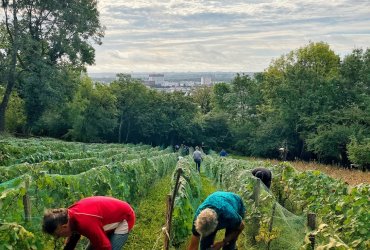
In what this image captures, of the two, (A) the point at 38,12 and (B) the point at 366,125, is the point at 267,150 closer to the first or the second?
(B) the point at 366,125

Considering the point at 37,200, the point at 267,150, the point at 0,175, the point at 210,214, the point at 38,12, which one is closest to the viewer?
the point at 210,214

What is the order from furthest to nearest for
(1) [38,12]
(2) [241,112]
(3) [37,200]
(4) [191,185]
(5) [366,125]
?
(2) [241,112]
(5) [366,125]
(1) [38,12]
(4) [191,185]
(3) [37,200]

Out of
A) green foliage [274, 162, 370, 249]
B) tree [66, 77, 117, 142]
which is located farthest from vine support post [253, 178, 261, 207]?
tree [66, 77, 117, 142]

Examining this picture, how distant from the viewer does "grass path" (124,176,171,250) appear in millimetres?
8484

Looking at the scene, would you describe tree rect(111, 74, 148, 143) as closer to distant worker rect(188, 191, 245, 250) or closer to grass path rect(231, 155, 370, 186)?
grass path rect(231, 155, 370, 186)

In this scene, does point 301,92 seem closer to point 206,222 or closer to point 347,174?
point 347,174

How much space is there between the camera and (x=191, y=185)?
10.8 m

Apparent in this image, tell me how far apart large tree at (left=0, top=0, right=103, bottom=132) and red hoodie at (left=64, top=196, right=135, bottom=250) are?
1171 inches

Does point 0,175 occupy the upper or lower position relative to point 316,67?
lower

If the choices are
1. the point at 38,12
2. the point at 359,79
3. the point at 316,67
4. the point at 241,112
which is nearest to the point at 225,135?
the point at 241,112

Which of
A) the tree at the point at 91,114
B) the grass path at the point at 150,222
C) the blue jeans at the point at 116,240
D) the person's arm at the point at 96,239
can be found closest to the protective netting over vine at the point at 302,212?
the grass path at the point at 150,222

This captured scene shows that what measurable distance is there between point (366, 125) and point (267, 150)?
13.4 meters

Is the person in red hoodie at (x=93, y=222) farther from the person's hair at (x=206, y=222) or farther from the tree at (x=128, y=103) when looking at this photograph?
the tree at (x=128, y=103)

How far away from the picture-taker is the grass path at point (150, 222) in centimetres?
848
